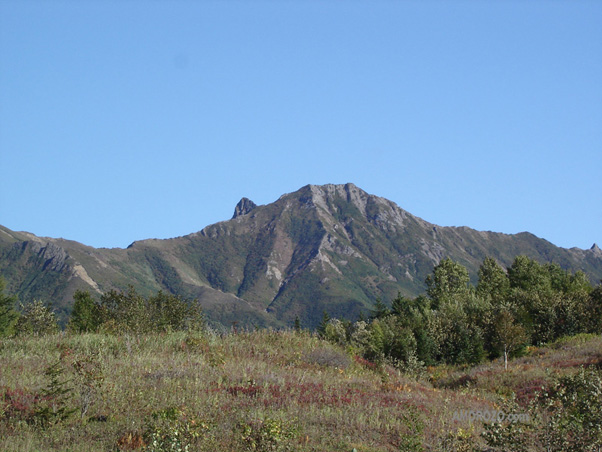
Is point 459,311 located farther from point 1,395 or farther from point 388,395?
point 1,395

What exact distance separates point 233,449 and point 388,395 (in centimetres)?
648

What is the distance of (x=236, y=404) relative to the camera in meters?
13.6

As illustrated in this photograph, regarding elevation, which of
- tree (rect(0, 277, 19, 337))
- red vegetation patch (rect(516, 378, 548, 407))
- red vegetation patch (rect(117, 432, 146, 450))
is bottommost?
red vegetation patch (rect(516, 378, 548, 407))

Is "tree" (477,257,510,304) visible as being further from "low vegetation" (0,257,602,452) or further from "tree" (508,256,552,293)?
"low vegetation" (0,257,602,452)

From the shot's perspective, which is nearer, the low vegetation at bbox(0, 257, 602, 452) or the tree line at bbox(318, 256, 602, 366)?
the low vegetation at bbox(0, 257, 602, 452)

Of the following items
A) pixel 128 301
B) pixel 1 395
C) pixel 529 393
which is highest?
pixel 128 301

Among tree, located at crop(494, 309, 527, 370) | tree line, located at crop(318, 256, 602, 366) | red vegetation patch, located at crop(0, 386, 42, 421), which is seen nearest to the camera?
red vegetation patch, located at crop(0, 386, 42, 421)

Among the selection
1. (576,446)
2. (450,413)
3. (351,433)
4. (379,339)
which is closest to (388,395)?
(450,413)

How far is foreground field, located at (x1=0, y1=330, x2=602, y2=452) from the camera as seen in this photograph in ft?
35.5

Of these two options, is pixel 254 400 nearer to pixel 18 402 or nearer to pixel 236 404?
pixel 236 404

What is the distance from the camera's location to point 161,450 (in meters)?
9.29

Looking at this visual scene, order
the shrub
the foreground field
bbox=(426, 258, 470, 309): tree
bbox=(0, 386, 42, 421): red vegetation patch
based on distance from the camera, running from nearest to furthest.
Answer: the shrub
the foreground field
bbox=(0, 386, 42, 421): red vegetation patch
bbox=(426, 258, 470, 309): tree

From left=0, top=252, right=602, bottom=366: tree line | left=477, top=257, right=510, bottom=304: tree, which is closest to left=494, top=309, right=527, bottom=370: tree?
left=0, top=252, right=602, bottom=366: tree line

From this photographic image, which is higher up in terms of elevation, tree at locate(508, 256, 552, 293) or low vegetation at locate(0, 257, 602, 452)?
tree at locate(508, 256, 552, 293)
